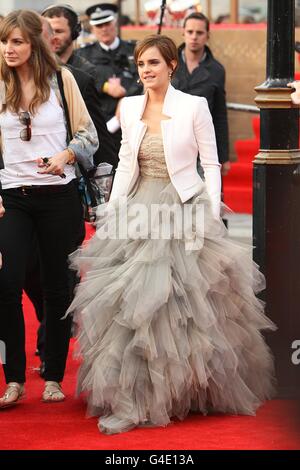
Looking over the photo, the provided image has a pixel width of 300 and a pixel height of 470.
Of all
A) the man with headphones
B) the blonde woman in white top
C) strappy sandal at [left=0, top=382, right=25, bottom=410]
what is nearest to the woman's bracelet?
the blonde woman in white top

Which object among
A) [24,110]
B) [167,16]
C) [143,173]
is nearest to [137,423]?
[143,173]

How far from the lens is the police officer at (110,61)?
38.1 ft

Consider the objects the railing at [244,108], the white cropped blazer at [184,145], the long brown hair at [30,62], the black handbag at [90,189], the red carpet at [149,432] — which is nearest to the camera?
the red carpet at [149,432]

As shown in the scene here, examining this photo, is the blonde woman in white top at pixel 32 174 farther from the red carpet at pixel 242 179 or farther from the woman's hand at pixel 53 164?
the red carpet at pixel 242 179

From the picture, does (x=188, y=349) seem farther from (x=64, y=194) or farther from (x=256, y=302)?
(x=64, y=194)

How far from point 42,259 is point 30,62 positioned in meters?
1.10

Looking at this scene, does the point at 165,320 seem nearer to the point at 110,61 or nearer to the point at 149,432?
the point at 149,432

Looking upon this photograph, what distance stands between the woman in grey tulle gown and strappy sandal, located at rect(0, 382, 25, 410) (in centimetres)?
45

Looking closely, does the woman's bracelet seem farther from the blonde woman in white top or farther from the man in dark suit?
the man in dark suit

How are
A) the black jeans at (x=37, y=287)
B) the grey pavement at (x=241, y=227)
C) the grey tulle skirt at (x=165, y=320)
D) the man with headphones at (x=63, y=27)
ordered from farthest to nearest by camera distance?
the grey pavement at (x=241, y=227) → the man with headphones at (x=63, y=27) → the black jeans at (x=37, y=287) → the grey tulle skirt at (x=165, y=320)

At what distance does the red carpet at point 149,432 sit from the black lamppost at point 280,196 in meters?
0.37

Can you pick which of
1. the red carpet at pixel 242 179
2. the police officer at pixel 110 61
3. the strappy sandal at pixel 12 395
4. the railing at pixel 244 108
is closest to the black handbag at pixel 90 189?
the strappy sandal at pixel 12 395

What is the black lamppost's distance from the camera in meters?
6.82
